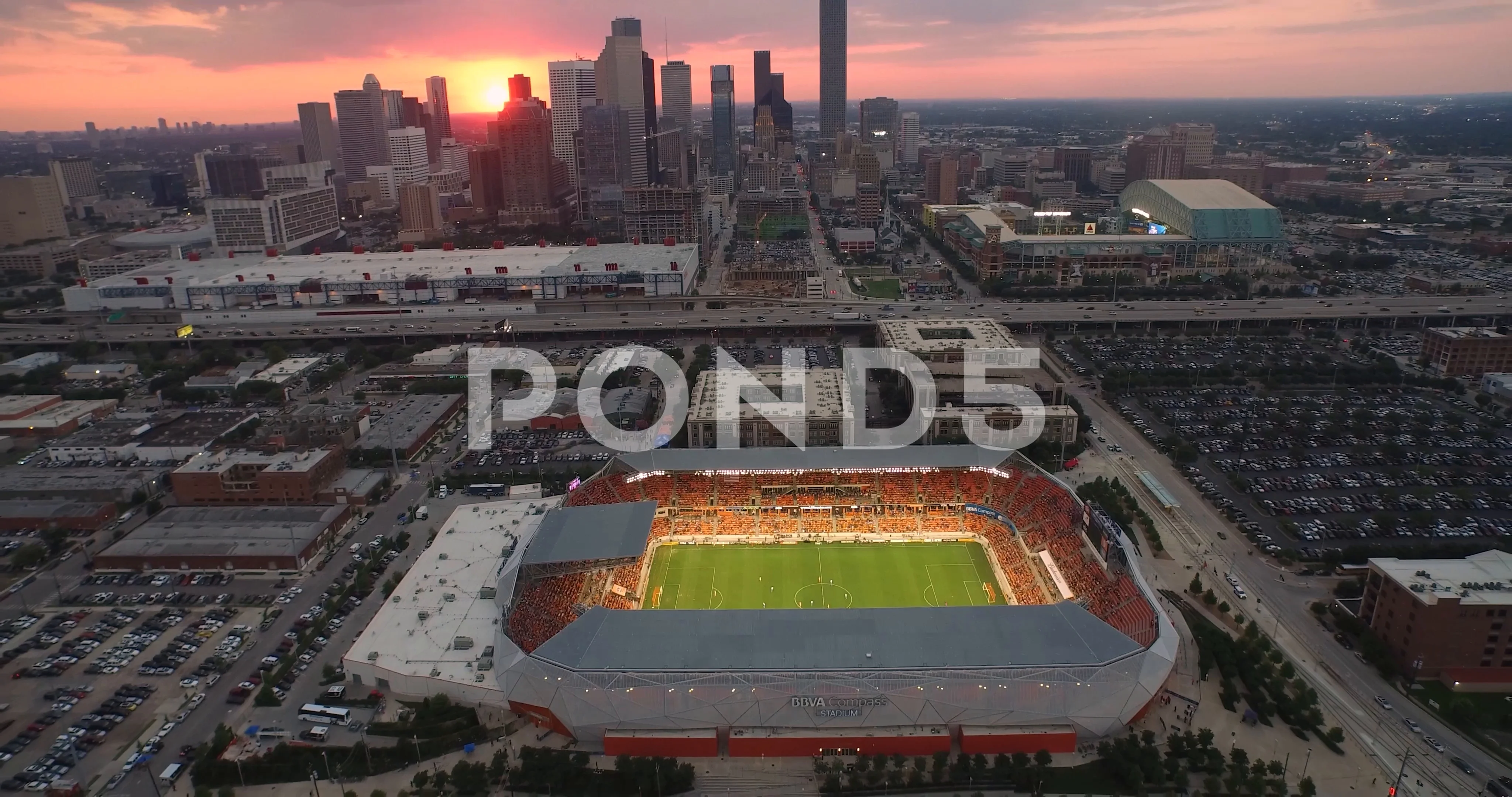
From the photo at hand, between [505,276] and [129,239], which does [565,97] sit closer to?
[129,239]

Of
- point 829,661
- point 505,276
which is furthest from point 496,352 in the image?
point 829,661

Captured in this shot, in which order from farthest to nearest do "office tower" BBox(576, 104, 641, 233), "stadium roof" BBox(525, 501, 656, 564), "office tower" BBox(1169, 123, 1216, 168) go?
"office tower" BBox(1169, 123, 1216, 168) → "office tower" BBox(576, 104, 641, 233) → "stadium roof" BBox(525, 501, 656, 564)

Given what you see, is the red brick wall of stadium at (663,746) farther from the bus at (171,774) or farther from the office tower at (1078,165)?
the office tower at (1078,165)

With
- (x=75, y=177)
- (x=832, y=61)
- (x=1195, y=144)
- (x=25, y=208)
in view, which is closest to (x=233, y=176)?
(x=25, y=208)

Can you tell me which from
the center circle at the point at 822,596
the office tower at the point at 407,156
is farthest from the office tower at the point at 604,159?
the center circle at the point at 822,596

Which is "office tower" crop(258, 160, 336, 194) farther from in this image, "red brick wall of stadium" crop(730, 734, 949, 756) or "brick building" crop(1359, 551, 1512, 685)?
"brick building" crop(1359, 551, 1512, 685)

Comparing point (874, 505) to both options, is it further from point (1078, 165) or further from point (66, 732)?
point (1078, 165)

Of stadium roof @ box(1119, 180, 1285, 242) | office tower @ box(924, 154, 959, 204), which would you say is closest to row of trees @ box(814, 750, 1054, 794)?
stadium roof @ box(1119, 180, 1285, 242)
